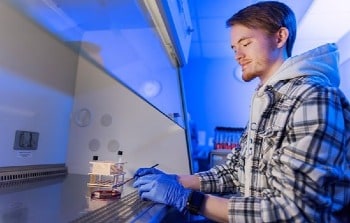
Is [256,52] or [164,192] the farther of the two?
[256,52]

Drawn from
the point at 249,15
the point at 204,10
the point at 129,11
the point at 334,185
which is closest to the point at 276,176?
the point at 334,185

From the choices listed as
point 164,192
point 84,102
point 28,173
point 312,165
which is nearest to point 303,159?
point 312,165

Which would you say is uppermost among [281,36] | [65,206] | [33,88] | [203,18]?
[203,18]

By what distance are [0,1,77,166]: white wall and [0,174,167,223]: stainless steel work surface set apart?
25 cm

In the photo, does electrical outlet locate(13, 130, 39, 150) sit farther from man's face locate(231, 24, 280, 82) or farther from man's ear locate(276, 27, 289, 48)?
man's ear locate(276, 27, 289, 48)

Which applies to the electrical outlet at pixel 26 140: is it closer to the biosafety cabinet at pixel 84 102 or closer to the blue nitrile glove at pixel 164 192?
the biosafety cabinet at pixel 84 102

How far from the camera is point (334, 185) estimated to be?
74 centimetres

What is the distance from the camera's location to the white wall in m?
1.22

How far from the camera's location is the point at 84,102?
68.1 inches

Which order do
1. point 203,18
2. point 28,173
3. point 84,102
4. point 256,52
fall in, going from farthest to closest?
point 203,18, point 84,102, point 28,173, point 256,52

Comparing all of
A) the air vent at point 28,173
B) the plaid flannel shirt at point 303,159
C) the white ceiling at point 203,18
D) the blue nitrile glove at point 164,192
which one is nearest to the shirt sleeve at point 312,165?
the plaid flannel shirt at point 303,159

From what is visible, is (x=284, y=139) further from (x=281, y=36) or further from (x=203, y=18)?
(x=203, y=18)

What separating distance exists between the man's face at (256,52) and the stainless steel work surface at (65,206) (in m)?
0.61

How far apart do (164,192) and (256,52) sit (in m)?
0.61
